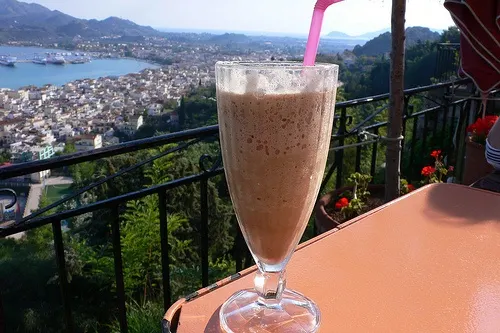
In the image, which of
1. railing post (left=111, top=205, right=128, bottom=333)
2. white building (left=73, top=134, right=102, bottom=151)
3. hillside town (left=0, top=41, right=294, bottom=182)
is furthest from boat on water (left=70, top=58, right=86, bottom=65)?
railing post (left=111, top=205, right=128, bottom=333)

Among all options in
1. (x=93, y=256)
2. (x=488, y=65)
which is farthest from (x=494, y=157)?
(x=93, y=256)

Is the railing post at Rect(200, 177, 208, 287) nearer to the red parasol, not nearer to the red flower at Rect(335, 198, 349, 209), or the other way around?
the red flower at Rect(335, 198, 349, 209)

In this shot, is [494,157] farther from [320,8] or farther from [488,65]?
[320,8]

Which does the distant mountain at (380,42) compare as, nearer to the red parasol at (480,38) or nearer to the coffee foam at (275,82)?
the red parasol at (480,38)

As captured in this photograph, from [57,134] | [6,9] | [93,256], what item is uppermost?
[6,9]

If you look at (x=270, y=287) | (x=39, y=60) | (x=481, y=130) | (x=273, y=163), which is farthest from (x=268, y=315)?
(x=39, y=60)

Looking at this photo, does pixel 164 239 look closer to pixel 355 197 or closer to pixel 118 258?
pixel 118 258
